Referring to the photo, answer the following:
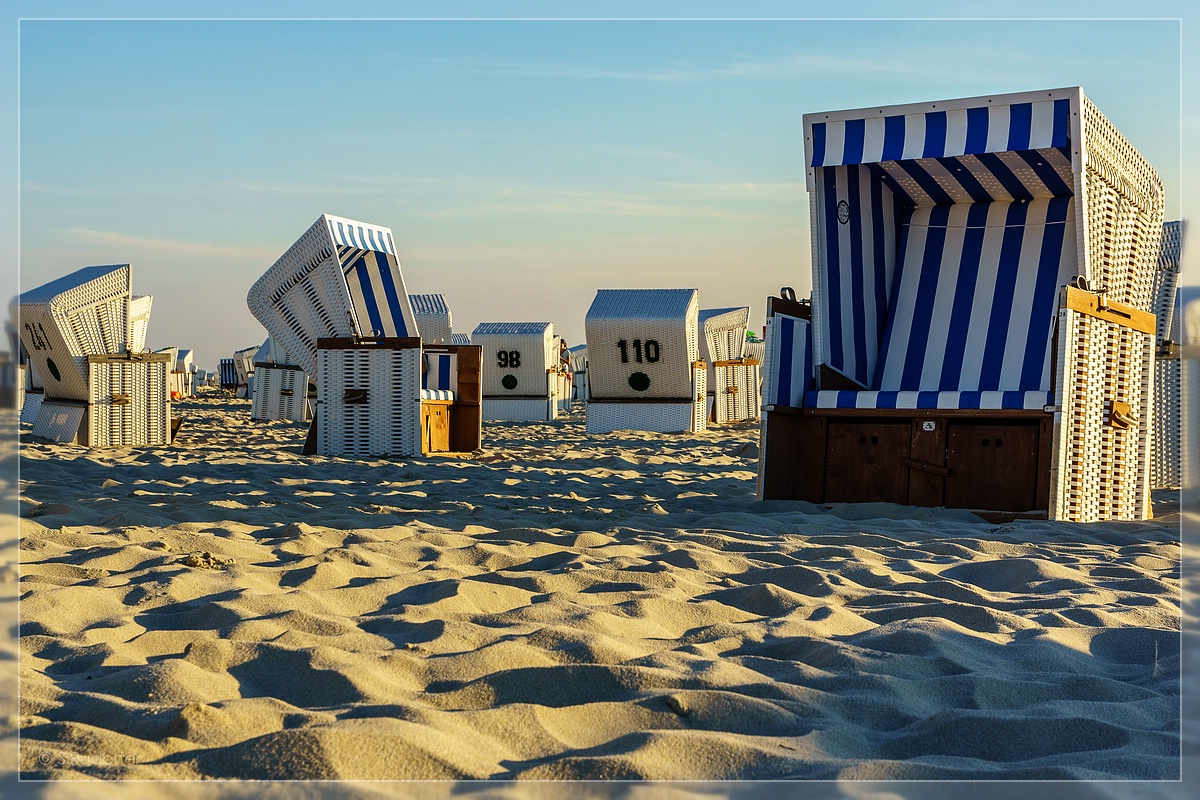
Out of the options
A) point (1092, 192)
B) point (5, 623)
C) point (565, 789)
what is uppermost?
point (1092, 192)

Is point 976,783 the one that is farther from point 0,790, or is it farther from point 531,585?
point 531,585

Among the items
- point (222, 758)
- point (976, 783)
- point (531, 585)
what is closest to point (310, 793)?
point (222, 758)

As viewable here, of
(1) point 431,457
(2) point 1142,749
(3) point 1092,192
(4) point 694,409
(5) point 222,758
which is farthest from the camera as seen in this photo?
(4) point 694,409

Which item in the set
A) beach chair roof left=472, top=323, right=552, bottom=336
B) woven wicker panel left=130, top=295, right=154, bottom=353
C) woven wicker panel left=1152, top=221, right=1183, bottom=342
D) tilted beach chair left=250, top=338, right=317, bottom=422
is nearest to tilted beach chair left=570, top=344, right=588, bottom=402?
beach chair roof left=472, top=323, right=552, bottom=336

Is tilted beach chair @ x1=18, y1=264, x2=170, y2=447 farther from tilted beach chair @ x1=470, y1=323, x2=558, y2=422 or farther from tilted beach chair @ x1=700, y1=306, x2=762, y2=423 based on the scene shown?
tilted beach chair @ x1=470, y1=323, x2=558, y2=422

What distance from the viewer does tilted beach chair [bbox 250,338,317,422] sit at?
17.0 metres

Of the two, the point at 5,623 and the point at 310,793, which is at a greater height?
the point at 5,623

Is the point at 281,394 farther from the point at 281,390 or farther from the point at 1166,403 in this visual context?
the point at 1166,403

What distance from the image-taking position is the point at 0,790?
5.57ft

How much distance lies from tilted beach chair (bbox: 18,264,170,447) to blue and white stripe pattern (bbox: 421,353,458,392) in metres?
2.63

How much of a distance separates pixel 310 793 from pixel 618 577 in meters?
2.00

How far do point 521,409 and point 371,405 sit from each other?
10.8 meters

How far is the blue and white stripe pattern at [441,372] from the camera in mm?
11156

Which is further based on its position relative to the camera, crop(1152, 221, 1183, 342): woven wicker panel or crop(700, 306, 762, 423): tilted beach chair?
crop(700, 306, 762, 423): tilted beach chair
